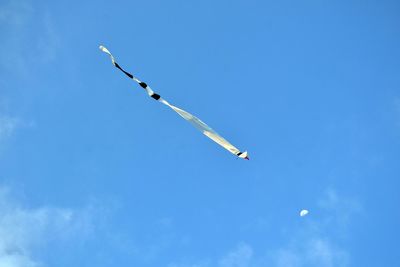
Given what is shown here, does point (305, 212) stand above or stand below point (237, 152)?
above

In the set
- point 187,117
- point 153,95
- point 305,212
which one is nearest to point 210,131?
point 187,117

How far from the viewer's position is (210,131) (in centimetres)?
2897

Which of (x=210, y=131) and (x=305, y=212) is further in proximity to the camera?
(x=305, y=212)

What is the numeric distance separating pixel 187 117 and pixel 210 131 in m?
1.65

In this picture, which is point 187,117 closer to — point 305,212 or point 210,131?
point 210,131

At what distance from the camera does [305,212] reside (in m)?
55.0

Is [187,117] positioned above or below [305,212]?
below

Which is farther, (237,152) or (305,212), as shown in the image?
(305,212)

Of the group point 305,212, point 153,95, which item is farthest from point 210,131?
point 305,212

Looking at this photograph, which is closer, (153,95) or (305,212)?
(153,95)

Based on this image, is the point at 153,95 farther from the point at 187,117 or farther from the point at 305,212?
the point at 305,212

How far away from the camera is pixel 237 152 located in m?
27.9

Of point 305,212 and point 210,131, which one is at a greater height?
point 305,212

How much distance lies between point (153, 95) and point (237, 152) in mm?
6188
